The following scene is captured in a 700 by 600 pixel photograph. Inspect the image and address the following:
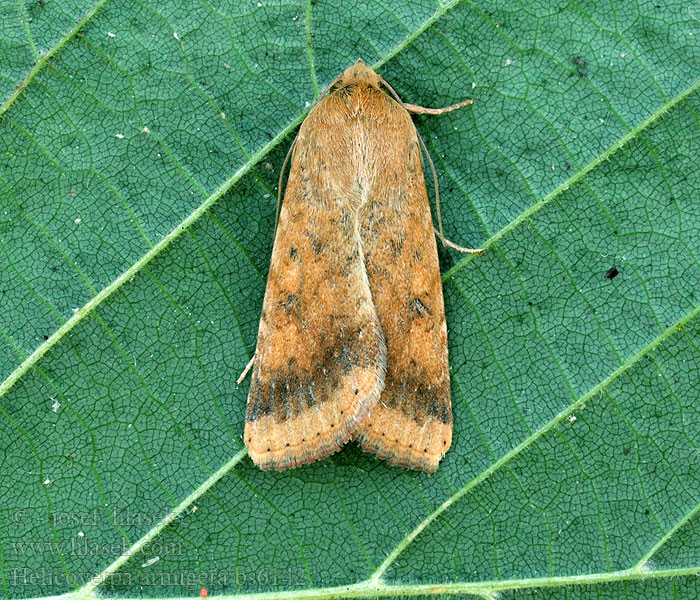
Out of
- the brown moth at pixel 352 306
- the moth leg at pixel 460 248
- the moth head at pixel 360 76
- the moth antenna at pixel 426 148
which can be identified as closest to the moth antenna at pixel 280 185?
the brown moth at pixel 352 306

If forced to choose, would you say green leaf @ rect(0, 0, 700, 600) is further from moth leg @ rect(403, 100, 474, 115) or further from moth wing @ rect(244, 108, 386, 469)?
moth wing @ rect(244, 108, 386, 469)

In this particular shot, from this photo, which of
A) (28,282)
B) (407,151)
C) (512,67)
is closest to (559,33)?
(512,67)

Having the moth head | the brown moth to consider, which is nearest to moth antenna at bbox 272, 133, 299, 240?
the brown moth

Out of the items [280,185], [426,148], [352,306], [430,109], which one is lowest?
[352,306]

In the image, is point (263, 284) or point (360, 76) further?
point (263, 284)

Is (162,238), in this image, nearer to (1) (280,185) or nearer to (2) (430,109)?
(1) (280,185)

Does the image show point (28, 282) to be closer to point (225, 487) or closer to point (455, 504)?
point (225, 487)

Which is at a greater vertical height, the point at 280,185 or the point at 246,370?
the point at 280,185

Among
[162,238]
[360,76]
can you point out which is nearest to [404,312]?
[360,76]
